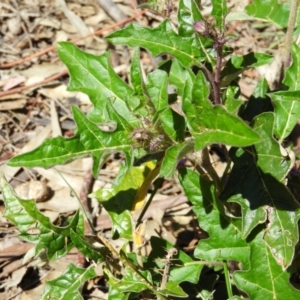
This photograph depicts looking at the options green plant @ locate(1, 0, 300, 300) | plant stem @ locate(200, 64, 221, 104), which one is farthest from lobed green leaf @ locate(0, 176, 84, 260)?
plant stem @ locate(200, 64, 221, 104)

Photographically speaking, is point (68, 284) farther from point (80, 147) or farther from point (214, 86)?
point (214, 86)

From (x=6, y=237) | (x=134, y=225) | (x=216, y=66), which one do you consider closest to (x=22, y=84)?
(x=6, y=237)

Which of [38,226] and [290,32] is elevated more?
[290,32]

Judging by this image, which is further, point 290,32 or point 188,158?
point 290,32

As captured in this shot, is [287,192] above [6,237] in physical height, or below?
above

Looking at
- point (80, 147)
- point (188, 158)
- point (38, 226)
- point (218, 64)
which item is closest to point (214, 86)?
point (218, 64)

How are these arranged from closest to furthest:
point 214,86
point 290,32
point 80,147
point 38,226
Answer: point 80,147 < point 214,86 < point 38,226 < point 290,32

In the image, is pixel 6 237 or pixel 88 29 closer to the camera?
pixel 6 237

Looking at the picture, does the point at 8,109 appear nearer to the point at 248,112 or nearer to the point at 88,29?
the point at 88,29
